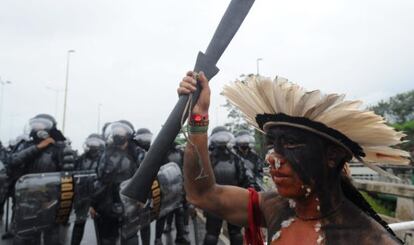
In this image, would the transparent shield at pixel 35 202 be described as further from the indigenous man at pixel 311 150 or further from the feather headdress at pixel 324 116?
the feather headdress at pixel 324 116

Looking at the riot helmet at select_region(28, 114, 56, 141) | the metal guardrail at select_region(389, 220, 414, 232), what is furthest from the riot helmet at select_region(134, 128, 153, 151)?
the metal guardrail at select_region(389, 220, 414, 232)

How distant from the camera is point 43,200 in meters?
6.15

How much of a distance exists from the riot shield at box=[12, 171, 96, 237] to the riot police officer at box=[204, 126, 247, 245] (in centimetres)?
222

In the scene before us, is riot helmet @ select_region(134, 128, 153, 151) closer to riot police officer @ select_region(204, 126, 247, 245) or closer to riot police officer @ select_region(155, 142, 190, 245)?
riot police officer @ select_region(155, 142, 190, 245)

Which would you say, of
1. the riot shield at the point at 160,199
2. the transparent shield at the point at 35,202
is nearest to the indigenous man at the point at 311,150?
the riot shield at the point at 160,199

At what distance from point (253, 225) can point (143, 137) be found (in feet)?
17.8

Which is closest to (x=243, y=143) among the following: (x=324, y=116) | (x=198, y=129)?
(x=198, y=129)

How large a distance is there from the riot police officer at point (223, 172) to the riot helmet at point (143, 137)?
1126 mm

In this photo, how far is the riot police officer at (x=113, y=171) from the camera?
6172mm

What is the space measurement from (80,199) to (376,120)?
601cm

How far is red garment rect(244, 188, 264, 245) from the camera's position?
227cm

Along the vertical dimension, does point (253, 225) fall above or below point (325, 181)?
below

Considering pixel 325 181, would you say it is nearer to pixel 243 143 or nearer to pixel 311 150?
pixel 311 150

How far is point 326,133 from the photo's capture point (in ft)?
6.24
